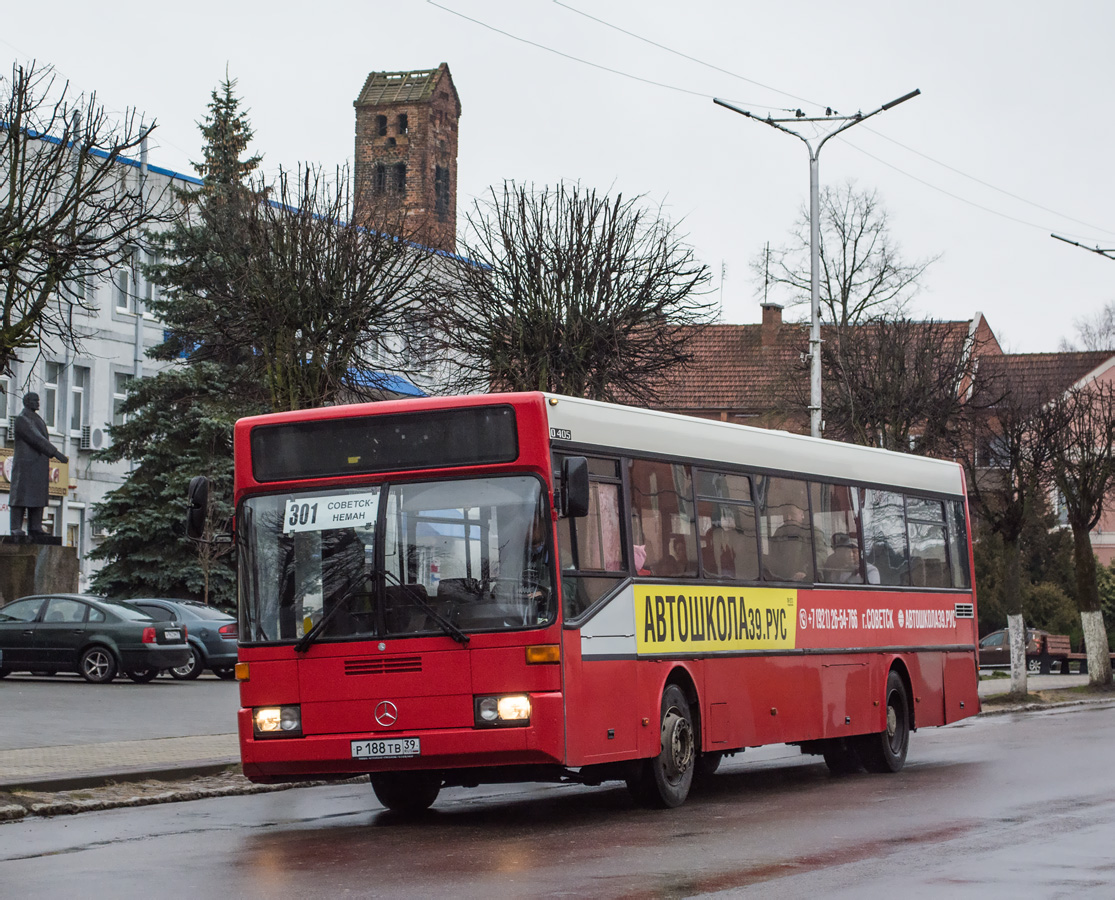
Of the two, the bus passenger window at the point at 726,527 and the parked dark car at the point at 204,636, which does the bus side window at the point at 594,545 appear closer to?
the bus passenger window at the point at 726,527

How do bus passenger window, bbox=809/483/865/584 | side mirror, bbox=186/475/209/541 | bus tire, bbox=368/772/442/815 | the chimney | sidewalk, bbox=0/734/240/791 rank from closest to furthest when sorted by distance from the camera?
side mirror, bbox=186/475/209/541
bus tire, bbox=368/772/442/815
sidewalk, bbox=0/734/240/791
bus passenger window, bbox=809/483/865/584
the chimney

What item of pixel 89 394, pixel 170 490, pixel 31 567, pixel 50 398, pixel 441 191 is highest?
pixel 441 191

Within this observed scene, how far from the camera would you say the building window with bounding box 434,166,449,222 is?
105 m

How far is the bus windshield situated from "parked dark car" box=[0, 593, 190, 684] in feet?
57.4

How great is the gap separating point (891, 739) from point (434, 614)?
7033 millimetres

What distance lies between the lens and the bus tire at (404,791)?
1328 centimetres

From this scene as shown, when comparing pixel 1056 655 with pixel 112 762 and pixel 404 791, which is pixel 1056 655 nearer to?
pixel 112 762

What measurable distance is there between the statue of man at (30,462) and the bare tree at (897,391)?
15.9 meters

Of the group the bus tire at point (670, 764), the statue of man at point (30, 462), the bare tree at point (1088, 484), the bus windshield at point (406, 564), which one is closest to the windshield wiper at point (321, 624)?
the bus windshield at point (406, 564)

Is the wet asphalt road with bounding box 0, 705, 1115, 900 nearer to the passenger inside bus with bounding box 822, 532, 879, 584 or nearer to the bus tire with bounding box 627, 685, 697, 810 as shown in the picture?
the bus tire with bounding box 627, 685, 697, 810

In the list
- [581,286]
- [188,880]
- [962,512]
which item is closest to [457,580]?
[188,880]

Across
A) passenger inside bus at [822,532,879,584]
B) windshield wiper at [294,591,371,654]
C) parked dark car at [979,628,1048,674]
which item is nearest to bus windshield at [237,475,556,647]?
windshield wiper at [294,591,371,654]

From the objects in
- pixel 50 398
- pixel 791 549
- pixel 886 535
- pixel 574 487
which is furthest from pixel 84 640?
pixel 50 398

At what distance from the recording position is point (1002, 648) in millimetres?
51594
